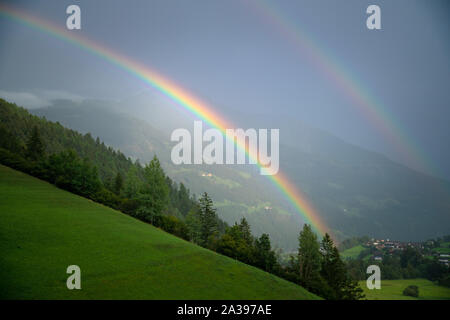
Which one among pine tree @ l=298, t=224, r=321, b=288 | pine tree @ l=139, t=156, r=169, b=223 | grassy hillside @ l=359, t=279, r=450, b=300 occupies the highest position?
pine tree @ l=139, t=156, r=169, b=223

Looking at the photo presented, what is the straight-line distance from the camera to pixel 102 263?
106 ft

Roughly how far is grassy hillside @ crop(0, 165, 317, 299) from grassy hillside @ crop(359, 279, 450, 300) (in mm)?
78174

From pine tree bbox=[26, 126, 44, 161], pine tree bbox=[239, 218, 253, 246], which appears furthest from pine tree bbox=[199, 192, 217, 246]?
pine tree bbox=[26, 126, 44, 161]

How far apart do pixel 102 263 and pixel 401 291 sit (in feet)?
380

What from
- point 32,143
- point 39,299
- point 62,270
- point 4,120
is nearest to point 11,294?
point 39,299

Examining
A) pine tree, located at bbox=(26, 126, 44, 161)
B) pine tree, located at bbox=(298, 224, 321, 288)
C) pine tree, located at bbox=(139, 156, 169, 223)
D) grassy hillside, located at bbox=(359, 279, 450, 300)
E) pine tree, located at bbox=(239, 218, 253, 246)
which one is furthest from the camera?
grassy hillside, located at bbox=(359, 279, 450, 300)

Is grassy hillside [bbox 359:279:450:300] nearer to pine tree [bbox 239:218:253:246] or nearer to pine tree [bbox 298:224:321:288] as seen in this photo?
pine tree [bbox 298:224:321:288]

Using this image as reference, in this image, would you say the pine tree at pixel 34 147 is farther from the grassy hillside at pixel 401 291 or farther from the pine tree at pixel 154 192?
the grassy hillside at pixel 401 291

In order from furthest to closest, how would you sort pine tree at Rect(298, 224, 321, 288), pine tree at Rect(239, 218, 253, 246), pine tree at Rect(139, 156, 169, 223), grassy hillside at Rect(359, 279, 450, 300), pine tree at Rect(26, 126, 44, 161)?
grassy hillside at Rect(359, 279, 450, 300), pine tree at Rect(26, 126, 44, 161), pine tree at Rect(239, 218, 253, 246), pine tree at Rect(139, 156, 169, 223), pine tree at Rect(298, 224, 321, 288)

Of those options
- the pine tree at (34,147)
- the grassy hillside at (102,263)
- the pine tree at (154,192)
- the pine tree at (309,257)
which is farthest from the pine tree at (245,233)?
the pine tree at (34,147)

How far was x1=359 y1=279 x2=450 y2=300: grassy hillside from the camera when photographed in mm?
94000

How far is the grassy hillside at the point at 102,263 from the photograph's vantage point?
25797mm
